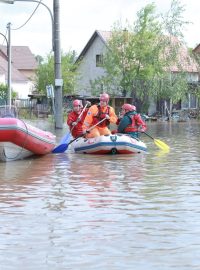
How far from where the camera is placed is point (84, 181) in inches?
482

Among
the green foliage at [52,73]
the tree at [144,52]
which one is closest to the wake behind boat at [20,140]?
the tree at [144,52]

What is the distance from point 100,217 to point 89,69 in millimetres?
60611

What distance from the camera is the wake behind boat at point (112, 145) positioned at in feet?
58.1

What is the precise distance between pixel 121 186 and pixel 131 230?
379 cm

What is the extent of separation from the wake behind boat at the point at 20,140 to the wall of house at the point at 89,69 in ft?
154

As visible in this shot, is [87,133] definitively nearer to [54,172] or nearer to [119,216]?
[54,172]

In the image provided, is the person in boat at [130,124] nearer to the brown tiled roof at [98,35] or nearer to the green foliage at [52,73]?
the brown tiled roof at [98,35]

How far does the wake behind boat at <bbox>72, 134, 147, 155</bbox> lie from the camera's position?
17703 millimetres

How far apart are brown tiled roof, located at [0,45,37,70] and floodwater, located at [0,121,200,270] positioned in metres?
86.4

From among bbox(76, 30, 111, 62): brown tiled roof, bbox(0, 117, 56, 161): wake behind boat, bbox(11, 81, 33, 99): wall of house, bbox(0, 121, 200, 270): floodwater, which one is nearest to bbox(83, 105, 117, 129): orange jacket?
bbox(0, 117, 56, 161): wake behind boat

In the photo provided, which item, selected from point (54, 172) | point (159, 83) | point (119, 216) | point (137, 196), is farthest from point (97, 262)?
point (159, 83)

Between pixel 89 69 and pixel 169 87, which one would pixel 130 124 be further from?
pixel 89 69

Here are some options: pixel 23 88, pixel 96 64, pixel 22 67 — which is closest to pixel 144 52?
pixel 96 64

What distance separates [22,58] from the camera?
336ft
